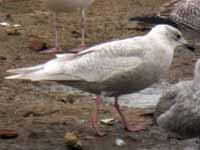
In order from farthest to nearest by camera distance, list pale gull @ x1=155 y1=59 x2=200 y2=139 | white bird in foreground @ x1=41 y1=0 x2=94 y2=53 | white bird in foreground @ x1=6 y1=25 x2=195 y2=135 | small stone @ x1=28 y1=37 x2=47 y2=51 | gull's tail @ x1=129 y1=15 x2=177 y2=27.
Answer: gull's tail @ x1=129 y1=15 x2=177 y2=27 < white bird in foreground @ x1=41 y1=0 x2=94 y2=53 < small stone @ x1=28 y1=37 x2=47 y2=51 < white bird in foreground @ x1=6 y1=25 x2=195 y2=135 < pale gull @ x1=155 y1=59 x2=200 y2=139

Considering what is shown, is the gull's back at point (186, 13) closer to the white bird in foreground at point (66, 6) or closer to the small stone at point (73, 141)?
the white bird in foreground at point (66, 6)

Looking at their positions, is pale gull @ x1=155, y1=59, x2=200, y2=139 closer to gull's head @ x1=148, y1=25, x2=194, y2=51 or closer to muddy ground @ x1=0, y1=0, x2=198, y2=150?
muddy ground @ x1=0, y1=0, x2=198, y2=150

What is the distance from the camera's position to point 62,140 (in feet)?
23.9

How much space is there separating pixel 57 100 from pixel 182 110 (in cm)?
191

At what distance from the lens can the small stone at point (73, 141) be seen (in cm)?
706

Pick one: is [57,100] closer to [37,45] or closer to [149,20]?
[37,45]

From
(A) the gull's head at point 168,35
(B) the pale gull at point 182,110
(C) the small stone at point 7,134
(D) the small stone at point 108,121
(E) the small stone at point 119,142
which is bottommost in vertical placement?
(D) the small stone at point 108,121

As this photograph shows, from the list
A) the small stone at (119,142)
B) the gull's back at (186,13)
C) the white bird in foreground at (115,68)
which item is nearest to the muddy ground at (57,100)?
the small stone at (119,142)

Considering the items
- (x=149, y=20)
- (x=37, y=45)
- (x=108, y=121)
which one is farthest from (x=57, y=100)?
(x=149, y=20)

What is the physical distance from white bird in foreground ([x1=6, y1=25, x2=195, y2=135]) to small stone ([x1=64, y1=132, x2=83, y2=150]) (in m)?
0.37

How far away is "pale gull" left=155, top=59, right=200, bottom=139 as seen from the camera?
276 inches

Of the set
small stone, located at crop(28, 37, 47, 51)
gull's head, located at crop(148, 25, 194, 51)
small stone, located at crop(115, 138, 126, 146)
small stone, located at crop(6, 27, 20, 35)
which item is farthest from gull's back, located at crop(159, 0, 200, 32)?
small stone, located at crop(115, 138, 126, 146)

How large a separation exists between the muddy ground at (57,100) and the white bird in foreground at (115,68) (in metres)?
0.28

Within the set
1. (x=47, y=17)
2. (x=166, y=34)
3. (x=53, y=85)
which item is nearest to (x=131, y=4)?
(x=47, y=17)
